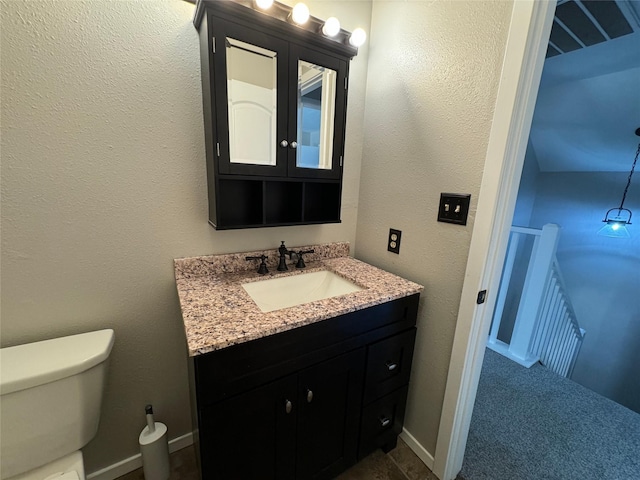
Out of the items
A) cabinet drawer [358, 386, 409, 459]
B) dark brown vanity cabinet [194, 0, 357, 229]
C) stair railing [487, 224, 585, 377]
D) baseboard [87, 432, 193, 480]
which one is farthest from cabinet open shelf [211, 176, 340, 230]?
stair railing [487, 224, 585, 377]

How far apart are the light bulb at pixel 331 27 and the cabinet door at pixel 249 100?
169mm

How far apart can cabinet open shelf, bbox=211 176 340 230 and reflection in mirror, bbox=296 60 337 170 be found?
0.36ft

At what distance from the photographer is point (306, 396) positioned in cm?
93

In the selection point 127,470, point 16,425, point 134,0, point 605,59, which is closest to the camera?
point 16,425

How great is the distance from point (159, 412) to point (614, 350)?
4604mm

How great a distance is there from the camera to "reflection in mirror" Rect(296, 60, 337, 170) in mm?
1111

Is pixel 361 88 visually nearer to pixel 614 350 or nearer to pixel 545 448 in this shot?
pixel 545 448

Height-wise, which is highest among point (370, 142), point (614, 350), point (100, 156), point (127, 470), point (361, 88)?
point (361, 88)

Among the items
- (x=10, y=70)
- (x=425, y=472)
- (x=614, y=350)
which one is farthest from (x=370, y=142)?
(x=614, y=350)

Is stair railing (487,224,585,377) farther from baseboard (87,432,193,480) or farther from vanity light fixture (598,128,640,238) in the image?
baseboard (87,432,193,480)

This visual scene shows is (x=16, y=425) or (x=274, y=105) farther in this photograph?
(x=274, y=105)

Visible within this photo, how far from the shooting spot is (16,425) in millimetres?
752

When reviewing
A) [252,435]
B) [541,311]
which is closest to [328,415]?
[252,435]

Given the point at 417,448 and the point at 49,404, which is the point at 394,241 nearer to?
the point at 417,448
